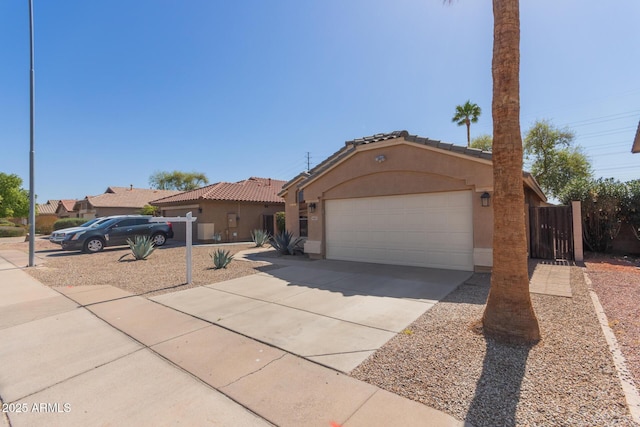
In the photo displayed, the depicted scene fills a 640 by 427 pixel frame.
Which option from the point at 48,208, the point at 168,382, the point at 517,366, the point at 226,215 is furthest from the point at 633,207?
the point at 48,208

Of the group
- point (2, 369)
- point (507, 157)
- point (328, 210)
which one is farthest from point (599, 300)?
point (2, 369)

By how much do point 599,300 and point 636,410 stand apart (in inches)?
166

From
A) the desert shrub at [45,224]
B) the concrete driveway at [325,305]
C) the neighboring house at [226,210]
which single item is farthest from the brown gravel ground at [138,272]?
the desert shrub at [45,224]

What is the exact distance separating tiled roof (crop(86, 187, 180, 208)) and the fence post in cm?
3613

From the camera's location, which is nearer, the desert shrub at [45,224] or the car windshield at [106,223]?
the car windshield at [106,223]

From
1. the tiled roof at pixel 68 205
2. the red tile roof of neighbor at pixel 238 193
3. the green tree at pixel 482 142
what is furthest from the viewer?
the tiled roof at pixel 68 205

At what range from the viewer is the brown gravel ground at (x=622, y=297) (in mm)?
3871

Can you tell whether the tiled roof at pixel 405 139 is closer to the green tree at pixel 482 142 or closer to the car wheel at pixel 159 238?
the car wheel at pixel 159 238

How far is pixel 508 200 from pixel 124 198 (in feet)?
127

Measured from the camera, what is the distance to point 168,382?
11.1 ft

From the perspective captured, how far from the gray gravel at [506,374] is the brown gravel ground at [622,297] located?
9.1 inches

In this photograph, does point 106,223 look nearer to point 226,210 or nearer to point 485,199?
point 226,210

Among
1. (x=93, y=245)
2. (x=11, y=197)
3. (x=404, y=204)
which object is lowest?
(x=93, y=245)

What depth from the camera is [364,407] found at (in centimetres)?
290
